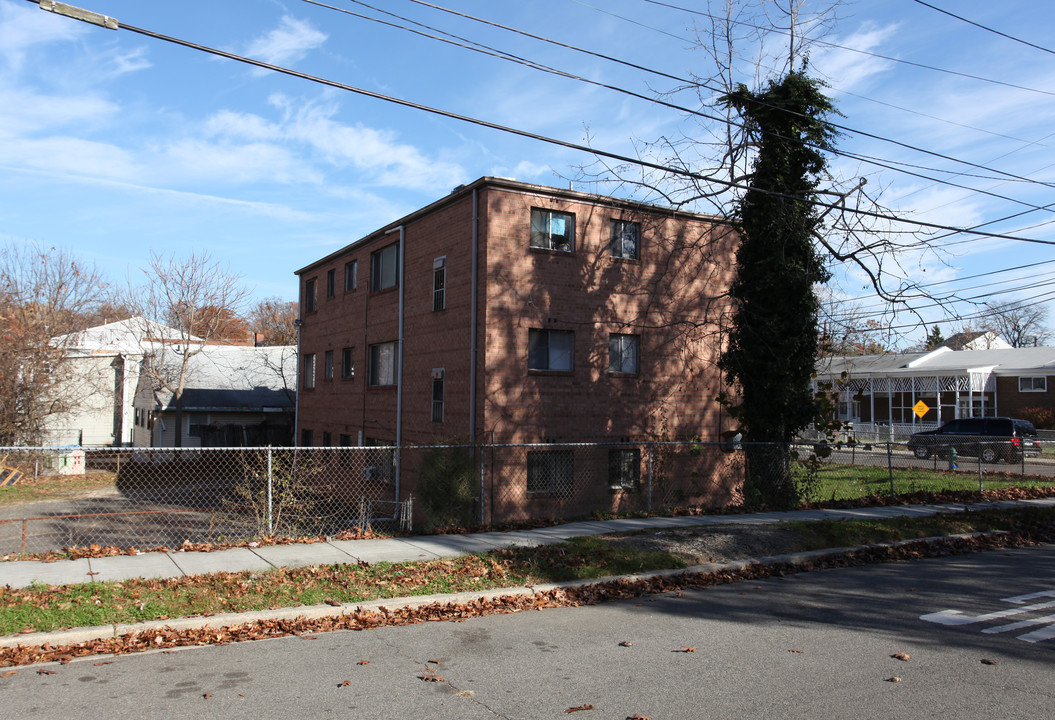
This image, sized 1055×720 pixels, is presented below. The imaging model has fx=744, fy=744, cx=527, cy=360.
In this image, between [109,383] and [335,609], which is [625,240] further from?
[109,383]

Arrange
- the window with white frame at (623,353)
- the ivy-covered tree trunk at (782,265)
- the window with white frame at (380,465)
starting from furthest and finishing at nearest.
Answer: the window with white frame at (380,465)
the window with white frame at (623,353)
the ivy-covered tree trunk at (782,265)

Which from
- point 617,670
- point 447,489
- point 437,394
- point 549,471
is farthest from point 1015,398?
point 617,670

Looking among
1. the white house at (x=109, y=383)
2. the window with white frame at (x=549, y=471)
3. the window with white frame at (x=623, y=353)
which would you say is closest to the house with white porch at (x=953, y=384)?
the window with white frame at (x=623, y=353)

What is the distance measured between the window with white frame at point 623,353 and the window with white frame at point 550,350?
4.28 ft

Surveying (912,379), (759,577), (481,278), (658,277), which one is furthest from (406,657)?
(912,379)

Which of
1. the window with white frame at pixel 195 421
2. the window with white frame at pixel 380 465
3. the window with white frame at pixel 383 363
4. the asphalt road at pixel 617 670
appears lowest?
the asphalt road at pixel 617 670

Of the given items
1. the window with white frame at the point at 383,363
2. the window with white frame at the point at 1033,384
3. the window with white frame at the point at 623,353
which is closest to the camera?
the window with white frame at the point at 623,353

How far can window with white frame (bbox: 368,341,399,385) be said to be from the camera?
23297 millimetres

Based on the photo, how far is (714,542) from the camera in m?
10.6

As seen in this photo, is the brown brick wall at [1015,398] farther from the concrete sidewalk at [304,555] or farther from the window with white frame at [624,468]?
the concrete sidewalk at [304,555]

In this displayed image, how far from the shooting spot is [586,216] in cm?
1947

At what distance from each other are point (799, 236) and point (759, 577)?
31.7 ft

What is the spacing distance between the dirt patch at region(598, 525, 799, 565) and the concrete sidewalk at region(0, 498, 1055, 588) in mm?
645

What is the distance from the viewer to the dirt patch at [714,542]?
33.2ft
